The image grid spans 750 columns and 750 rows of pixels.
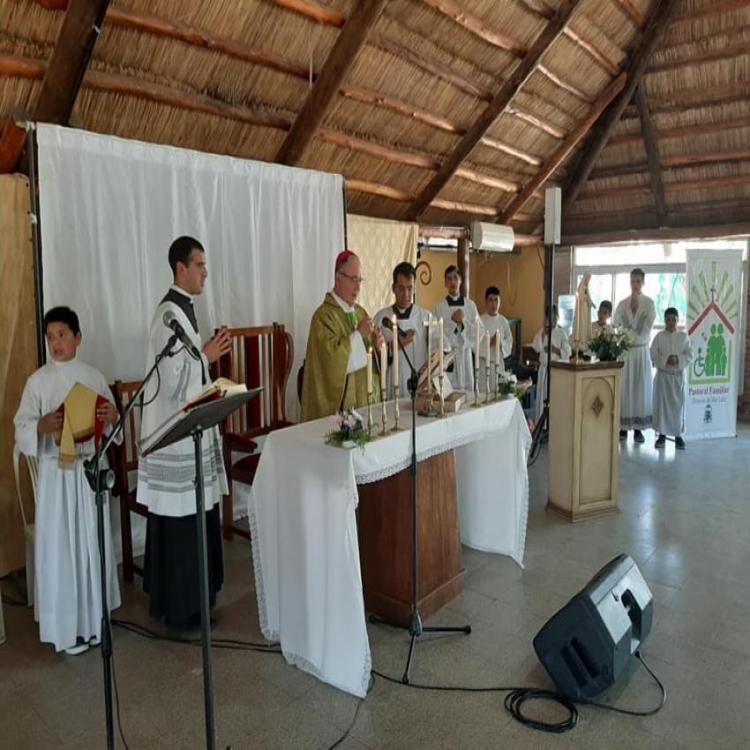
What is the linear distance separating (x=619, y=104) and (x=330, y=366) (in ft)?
17.3

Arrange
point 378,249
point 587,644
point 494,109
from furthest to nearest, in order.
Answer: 1. point 378,249
2. point 494,109
3. point 587,644

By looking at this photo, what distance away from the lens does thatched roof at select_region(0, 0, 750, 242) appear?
369cm

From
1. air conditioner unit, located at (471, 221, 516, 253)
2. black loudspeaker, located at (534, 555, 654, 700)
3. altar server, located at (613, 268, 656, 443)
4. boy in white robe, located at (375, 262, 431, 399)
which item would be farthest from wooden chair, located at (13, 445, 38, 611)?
altar server, located at (613, 268, 656, 443)

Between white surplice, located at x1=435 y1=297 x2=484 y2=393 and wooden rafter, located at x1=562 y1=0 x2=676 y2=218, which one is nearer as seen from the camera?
white surplice, located at x1=435 y1=297 x2=484 y2=393

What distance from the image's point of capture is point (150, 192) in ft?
12.6

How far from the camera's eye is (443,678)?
2.62 meters

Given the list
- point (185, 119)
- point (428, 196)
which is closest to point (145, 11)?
point (185, 119)

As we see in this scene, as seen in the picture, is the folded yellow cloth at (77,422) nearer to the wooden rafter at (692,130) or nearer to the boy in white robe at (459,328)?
the boy in white robe at (459,328)

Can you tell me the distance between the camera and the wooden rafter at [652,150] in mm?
6863

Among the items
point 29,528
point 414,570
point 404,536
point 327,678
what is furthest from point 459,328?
point 29,528

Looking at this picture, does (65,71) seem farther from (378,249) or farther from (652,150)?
(652,150)

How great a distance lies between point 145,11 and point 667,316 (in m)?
5.42

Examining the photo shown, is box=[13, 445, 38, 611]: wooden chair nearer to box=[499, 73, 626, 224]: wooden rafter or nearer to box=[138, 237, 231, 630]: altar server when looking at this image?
box=[138, 237, 231, 630]: altar server

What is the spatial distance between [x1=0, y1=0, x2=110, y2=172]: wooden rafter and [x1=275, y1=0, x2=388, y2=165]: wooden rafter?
5.35 ft
